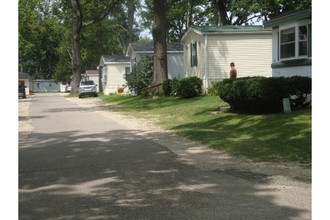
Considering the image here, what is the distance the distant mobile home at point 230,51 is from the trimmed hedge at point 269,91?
10.8 metres

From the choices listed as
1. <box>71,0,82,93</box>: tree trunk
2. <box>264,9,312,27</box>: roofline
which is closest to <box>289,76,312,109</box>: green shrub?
<box>264,9,312,27</box>: roofline

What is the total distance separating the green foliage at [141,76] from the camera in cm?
3347

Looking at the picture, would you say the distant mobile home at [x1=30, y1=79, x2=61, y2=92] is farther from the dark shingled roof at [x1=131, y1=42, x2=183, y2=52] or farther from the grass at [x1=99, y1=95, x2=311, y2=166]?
the grass at [x1=99, y1=95, x2=311, y2=166]

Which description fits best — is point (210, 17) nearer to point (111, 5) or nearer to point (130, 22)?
point (130, 22)

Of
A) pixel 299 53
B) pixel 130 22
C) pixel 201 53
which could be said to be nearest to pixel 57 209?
pixel 299 53

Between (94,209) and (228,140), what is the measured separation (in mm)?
6329

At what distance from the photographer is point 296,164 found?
8383 millimetres

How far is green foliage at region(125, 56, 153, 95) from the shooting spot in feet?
110

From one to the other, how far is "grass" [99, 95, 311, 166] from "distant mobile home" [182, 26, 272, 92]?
7.64 m

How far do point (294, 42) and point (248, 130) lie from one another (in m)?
6.74

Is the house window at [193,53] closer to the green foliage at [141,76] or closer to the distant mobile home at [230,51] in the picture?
the distant mobile home at [230,51]

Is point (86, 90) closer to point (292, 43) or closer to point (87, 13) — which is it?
point (87, 13)

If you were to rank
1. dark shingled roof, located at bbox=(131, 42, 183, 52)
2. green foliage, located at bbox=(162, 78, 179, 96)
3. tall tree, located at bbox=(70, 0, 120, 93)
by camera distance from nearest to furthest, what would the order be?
1. green foliage, located at bbox=(162, 78, 179, 96)
2. dark shingled roof, located at bbox=(131, 42, 183, 52)
3. tall tree, located at bbox=(70, 0, 120, 93)

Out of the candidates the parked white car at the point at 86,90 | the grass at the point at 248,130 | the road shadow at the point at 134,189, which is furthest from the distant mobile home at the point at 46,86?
the road shadow at the point at 134,189
